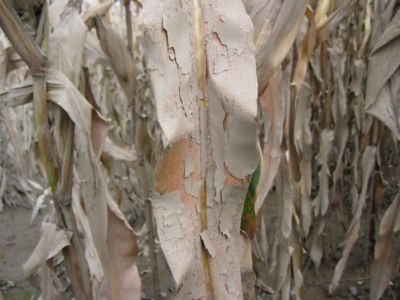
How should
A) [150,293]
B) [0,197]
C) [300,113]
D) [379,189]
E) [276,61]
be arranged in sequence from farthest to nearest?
[0,197]
[150,293]
[379,189]
[300,113]
[276,61]

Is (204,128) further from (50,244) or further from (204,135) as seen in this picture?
(50,244)

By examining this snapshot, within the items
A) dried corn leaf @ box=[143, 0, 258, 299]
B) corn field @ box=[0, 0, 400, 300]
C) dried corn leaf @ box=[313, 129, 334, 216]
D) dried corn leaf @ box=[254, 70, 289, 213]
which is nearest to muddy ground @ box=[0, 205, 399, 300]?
corn field @ box=[0, 0, 400, 300]

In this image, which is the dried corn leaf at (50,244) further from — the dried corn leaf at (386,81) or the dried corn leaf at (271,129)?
the dried corn leaf at (386,81)

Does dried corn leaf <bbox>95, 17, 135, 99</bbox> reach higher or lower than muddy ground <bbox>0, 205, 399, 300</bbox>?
higher

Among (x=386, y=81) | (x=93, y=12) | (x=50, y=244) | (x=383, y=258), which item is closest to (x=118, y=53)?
(x=93, y=12)

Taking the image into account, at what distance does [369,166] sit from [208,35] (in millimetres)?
931

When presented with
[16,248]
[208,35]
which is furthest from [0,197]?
[208,35]

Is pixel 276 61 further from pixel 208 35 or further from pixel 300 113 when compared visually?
pixel 300 113

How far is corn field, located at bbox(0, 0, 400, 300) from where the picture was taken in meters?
0.38

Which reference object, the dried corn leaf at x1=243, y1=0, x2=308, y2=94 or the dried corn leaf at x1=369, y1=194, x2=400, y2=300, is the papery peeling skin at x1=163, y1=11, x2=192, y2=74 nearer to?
the dried corn leaf at x1=243, y1=0, x2=308, y2=94

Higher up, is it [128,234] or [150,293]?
[128,234]

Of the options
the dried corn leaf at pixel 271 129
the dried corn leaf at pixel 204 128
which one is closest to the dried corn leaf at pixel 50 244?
the dried corn leaf at pixel 271 129

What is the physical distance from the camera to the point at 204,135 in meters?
0.39

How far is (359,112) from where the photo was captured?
4.53 ft
